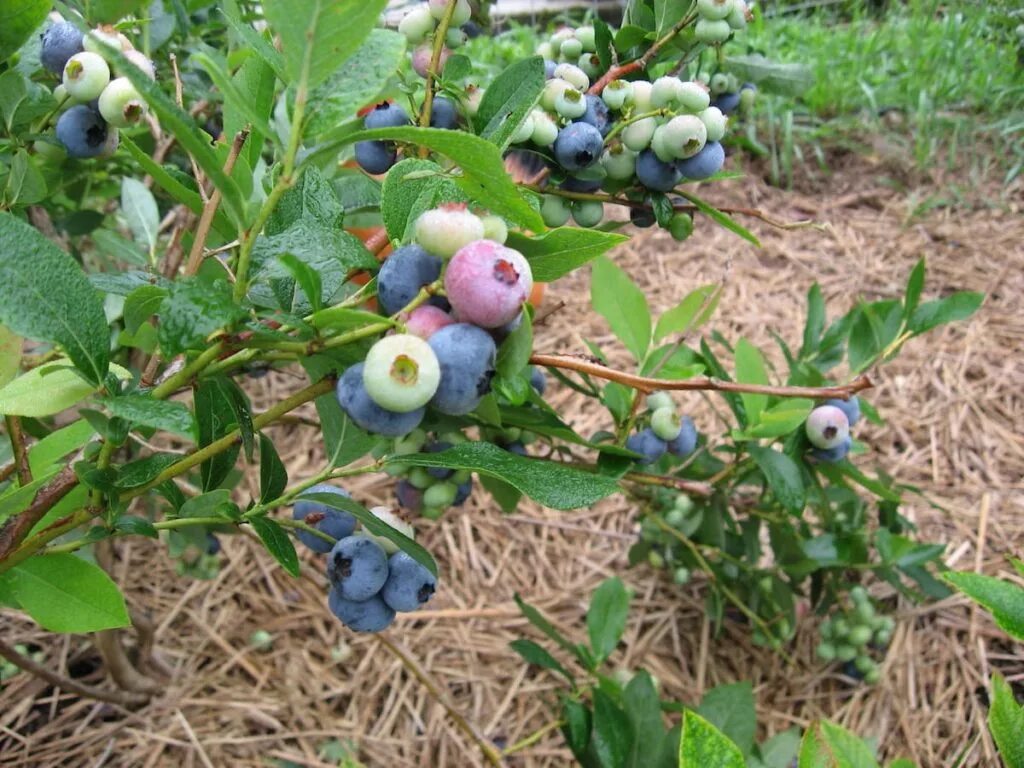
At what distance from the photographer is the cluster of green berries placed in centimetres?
151

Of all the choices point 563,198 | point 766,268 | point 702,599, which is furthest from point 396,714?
point 766,268

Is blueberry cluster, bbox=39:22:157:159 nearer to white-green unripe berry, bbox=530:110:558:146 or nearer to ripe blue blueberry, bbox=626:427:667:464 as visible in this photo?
white-green unripe berry, bbox=530:110:558:146

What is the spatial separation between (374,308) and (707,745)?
2.16 ft

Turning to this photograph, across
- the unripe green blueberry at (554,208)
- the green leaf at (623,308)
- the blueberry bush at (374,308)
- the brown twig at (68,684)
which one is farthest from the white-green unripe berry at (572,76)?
the brown twig at (68,684)

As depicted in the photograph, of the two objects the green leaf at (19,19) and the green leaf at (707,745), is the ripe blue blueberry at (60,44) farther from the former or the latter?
the green leaf at (707,745)

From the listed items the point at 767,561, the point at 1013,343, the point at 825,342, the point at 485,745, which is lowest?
the point at 1013,343

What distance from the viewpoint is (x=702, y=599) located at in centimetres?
176

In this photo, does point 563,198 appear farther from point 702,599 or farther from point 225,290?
point 702,599

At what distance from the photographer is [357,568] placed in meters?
0.75

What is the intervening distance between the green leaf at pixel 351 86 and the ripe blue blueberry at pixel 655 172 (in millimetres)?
398

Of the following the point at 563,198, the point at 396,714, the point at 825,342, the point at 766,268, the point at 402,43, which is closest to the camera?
the point at 402,43

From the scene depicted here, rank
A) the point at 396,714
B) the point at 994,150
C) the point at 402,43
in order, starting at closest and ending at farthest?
the point at 402,43 < the point at 396,714 < the point at 994,150

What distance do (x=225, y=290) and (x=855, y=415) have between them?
2.99 feet

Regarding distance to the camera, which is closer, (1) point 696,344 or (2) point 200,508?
(2) point 200,508
